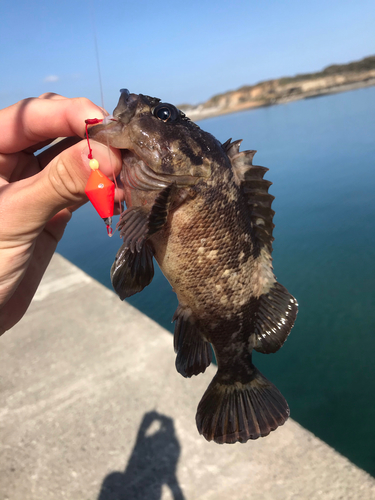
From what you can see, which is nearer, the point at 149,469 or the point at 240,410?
the point at 240,410

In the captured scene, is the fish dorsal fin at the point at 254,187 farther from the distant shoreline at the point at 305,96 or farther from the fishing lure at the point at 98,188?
the distant shoreline at the point at 305,96

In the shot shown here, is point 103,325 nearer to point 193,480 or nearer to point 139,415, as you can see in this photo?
point 139,415

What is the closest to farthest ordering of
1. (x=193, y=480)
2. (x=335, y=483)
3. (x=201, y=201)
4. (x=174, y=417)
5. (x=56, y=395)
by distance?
(x=201, y=201)
(x=335, y=483)
(x=193, y=480)
(x=174, y=417)
(x=56, y=395)

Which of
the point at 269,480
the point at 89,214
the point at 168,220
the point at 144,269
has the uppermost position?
the point at 168,220

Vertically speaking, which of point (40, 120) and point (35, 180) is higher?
point (40, 120)

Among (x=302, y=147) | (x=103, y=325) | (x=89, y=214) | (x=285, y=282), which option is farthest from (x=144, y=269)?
(x=302, y=147)

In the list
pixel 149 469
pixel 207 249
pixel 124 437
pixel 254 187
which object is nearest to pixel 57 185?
pixel 207 249

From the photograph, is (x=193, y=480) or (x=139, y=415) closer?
(x=193, y=480)

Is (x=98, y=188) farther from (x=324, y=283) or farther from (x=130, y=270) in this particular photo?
(x=324, y=283)
